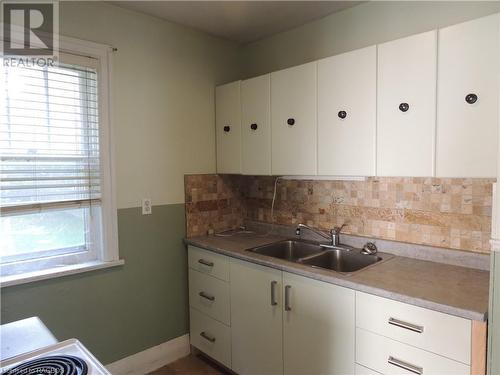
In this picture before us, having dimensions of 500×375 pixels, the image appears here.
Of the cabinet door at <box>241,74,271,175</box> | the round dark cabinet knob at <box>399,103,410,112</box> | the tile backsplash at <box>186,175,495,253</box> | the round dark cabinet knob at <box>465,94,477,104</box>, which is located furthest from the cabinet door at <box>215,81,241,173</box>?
the round dark cabinet knob at <box>465,94,477,104</box>

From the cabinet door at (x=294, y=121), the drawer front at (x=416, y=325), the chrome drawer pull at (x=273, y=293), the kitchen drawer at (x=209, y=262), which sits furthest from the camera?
the kitchen drawer at (x=209, y=262)

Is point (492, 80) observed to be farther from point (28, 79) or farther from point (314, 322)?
point (28, 79)

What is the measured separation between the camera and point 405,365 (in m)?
1.48

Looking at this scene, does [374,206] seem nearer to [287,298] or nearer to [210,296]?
[287,298]

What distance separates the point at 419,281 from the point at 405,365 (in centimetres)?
37

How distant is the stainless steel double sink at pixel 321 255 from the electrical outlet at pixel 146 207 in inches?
29.3

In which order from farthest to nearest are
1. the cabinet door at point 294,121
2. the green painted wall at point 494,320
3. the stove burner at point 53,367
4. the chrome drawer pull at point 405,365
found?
the cabinet door at point 294,121 < the chrome drawer pull at point 405,365 < the green painted wall at point 494,320 < the stove burner at point 53,367

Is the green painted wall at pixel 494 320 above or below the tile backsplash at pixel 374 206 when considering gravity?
below

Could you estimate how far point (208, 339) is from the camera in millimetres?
2414

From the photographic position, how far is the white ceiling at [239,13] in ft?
7.09

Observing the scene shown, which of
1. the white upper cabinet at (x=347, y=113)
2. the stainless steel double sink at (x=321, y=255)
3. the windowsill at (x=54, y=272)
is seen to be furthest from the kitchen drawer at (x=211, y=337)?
the white upper cabinet at (x=347, y=113)

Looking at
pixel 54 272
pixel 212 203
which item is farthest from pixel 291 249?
pixel 54 272

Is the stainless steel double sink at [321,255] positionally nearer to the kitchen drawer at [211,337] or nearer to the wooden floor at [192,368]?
the kitchen drawer at [211,337]

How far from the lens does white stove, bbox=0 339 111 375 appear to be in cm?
97
